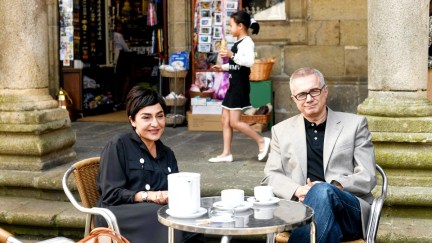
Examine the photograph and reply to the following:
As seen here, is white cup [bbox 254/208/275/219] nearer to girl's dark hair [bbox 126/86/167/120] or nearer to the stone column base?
girl's dark hair [bbox 126/86/167/120]

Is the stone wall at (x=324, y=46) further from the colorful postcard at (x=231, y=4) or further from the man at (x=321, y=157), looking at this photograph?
the man at (x=321, y=157)

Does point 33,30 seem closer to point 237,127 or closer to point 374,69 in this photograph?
point 237,127

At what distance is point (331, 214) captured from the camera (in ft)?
12.6

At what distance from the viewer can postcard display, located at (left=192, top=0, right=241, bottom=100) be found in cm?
998

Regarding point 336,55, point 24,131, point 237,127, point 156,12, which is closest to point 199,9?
point 156,12

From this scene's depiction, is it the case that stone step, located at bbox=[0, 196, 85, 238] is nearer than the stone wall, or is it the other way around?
stone step, located at bbox=[0, 196, 85, 238]

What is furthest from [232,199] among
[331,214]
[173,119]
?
[173,119]

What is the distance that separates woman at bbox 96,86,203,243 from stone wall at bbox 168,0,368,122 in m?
5.56

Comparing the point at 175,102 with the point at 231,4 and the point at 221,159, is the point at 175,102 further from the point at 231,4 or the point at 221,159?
the point at 221,159

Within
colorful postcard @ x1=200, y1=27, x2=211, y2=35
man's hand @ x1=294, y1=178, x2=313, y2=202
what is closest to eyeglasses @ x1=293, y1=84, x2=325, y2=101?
man's hand @ x1=294, y1=178, x2=313, y2=202

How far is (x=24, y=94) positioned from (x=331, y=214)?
3884mm

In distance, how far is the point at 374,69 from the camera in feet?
19.4

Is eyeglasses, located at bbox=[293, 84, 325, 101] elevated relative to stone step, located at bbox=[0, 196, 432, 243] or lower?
elevated

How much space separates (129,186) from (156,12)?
719 centimetres
